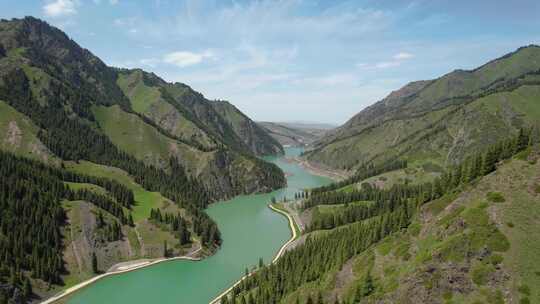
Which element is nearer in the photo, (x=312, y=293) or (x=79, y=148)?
(x=312, y=293)

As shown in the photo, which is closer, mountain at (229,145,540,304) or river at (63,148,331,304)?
mountain at (229,145,540,304)

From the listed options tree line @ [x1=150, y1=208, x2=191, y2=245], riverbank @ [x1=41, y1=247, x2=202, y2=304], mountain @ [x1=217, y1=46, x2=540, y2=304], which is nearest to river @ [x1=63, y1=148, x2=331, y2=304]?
riverbank @ [x1=41, y1=247, x2=202, y2=304]

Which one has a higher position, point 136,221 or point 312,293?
point 136,221

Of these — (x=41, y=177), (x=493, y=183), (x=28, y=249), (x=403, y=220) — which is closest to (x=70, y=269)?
(x=28, y=249)

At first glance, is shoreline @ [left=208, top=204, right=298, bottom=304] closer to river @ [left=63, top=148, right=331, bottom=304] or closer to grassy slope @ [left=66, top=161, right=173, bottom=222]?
river @ [left=63, top=148, right=331, bottom=304]

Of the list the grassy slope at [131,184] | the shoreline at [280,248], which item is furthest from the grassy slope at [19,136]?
the shoreline at [280,248]

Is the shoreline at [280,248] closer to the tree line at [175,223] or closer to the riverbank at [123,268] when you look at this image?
the riverbank at [123,268]

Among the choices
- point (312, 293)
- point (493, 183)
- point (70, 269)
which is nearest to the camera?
point (493, 183)

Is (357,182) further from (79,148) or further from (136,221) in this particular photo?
(79,148)
